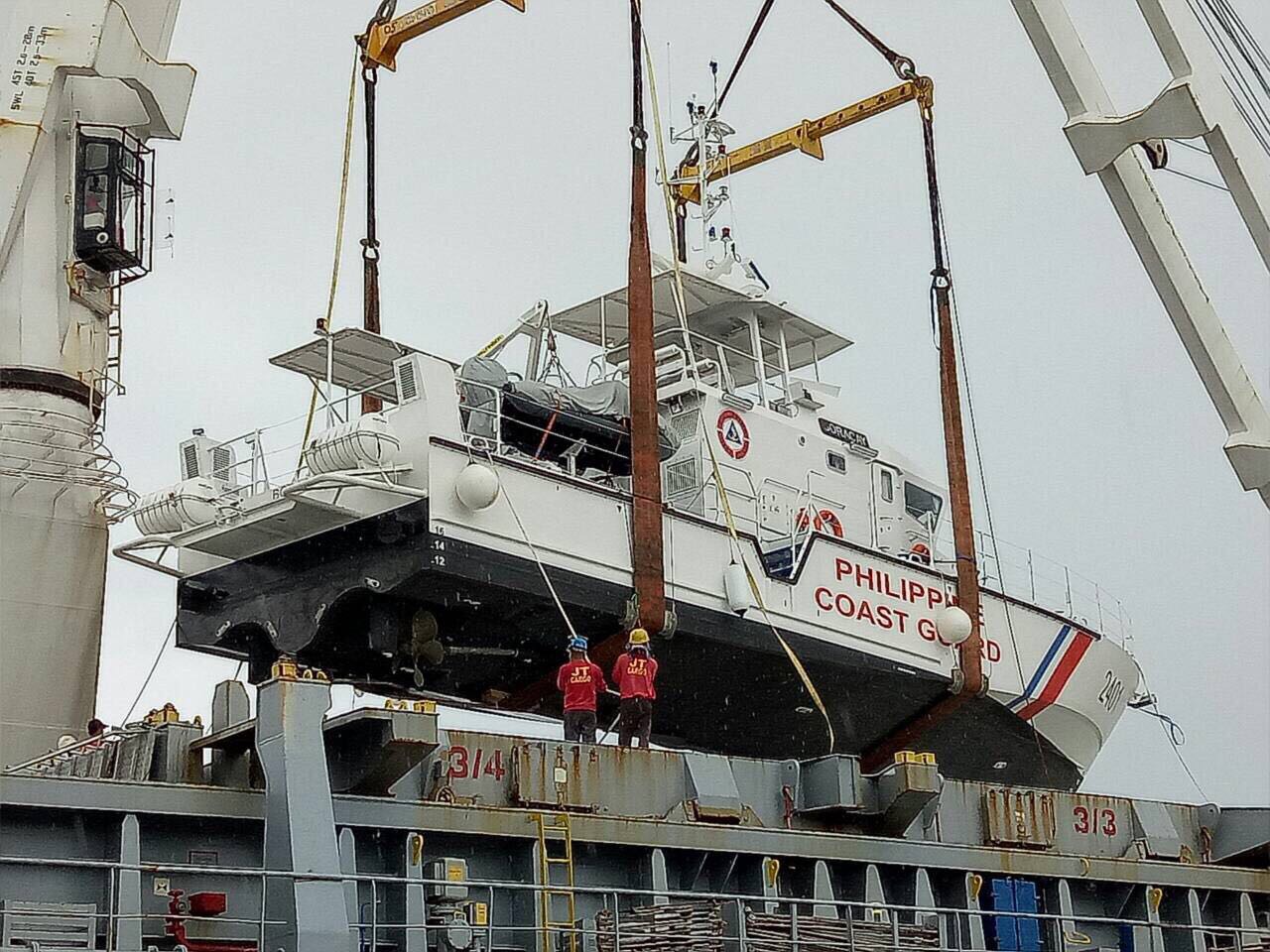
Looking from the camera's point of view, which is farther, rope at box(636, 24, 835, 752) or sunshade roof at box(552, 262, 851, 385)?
sunshade roof at box(552, 262, 851, 385)

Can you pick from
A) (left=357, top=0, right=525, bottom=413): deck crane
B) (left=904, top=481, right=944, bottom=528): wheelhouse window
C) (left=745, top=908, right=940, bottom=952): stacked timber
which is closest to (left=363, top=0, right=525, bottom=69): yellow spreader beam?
(left=357, top=0, right=525, bottom=413): deck crane

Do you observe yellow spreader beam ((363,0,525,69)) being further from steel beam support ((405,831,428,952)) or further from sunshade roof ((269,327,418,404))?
steel beam support ((405,831,428,952))

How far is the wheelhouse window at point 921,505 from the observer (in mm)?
25688

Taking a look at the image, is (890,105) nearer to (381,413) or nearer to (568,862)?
(381,413)

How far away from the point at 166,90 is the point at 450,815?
8407 mm

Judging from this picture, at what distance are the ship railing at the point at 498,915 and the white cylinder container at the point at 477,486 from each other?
14.0 ft

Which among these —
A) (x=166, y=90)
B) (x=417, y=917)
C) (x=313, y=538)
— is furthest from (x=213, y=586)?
(x=417, y=917)

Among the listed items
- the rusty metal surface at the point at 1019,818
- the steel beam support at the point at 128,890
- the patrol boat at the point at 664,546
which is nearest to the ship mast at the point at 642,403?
the patrol boat at the point at 664,546

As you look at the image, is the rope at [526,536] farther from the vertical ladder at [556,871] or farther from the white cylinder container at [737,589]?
the vertical ladder at [556,871]

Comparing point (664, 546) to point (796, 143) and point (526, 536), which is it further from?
point (796, 143)

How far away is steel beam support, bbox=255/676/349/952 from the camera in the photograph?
13320mm

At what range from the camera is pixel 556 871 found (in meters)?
15.6

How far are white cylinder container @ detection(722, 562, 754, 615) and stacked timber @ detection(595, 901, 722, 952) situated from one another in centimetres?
631

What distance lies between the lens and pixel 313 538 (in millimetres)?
19203
